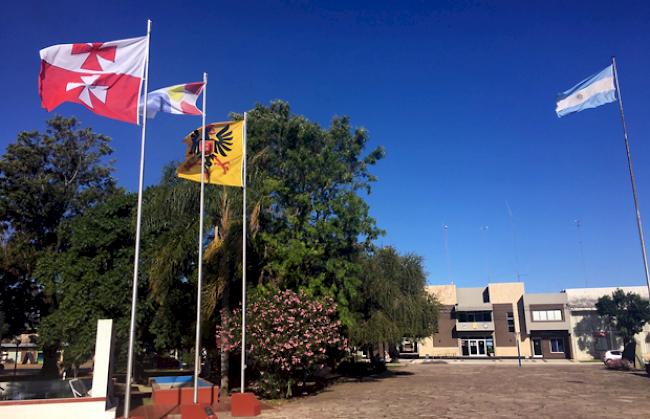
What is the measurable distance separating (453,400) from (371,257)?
13.8 meters

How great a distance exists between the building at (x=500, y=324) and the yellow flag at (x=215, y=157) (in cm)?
4435

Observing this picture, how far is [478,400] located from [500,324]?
44.3m

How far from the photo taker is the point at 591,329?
5666cm

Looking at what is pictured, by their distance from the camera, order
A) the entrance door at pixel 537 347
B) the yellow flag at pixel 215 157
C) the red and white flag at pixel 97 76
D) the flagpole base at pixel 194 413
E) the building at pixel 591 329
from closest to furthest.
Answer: the red and white flag at pixel 97 76, the flagpole base at pixel 194 413, the yellow flag at pixel 215 157, the building at pixel 591 329, the entrance door at pixel 537 347

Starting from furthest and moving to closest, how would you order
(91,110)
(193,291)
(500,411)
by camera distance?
(193,291) < (500,411) < (91,110)

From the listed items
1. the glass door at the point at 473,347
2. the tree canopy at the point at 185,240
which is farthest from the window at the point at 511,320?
the tree canopy at the point at 185,240

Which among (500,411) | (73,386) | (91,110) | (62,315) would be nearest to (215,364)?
(62,315)

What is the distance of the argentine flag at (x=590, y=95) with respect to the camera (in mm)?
18250

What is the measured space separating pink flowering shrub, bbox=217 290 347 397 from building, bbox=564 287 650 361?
4551 cm

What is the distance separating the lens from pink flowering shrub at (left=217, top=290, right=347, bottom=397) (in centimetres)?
1934

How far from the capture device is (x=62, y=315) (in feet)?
78.5

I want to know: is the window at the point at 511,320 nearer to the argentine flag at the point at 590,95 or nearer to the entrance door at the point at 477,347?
the entrance door at the point at 477,347

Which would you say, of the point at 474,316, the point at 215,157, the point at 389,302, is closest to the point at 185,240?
the point at 215,157

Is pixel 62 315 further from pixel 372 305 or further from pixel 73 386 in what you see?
pixel 372 305
